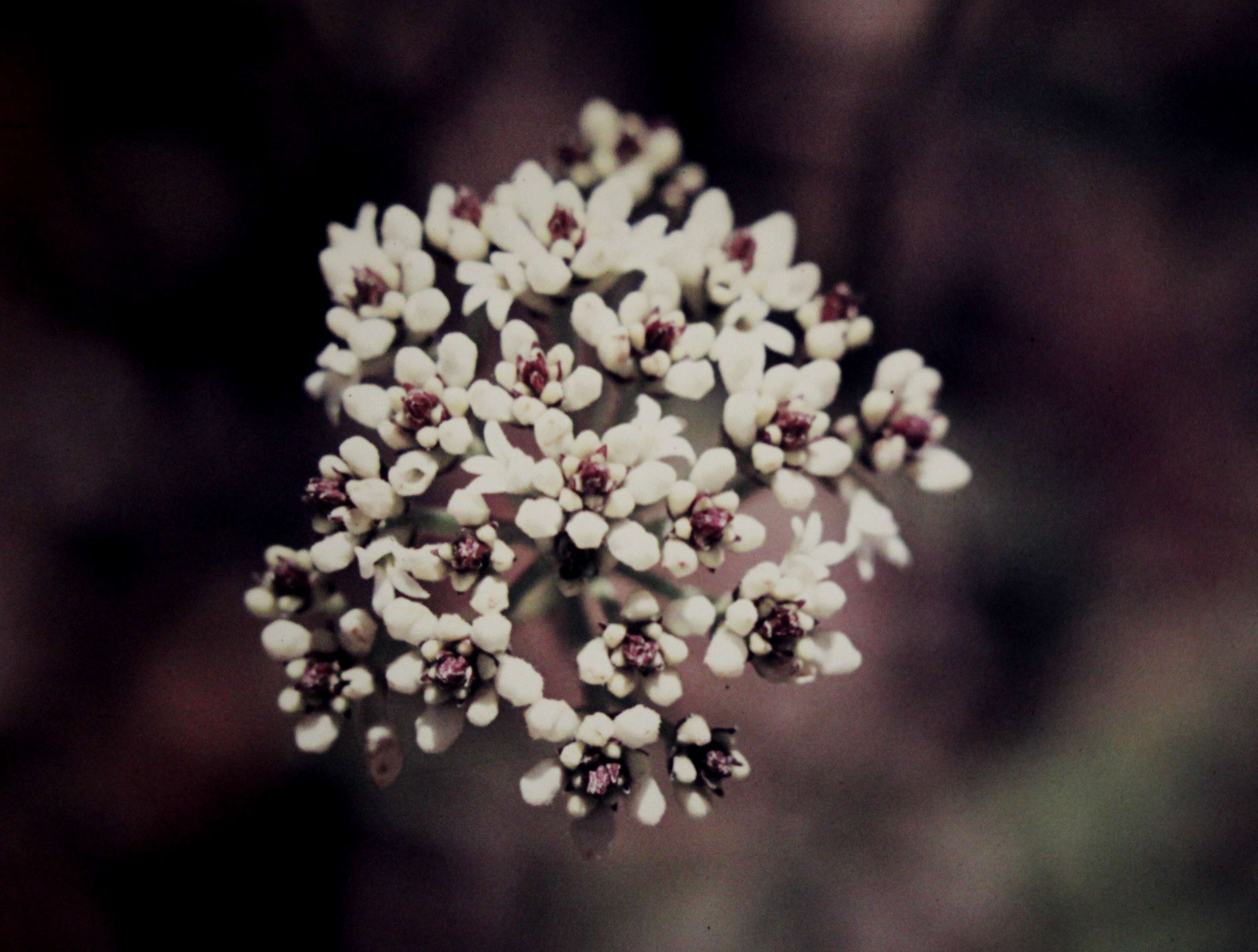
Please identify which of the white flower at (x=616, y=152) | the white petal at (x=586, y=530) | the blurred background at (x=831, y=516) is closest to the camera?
the white petal at (x=586, y=530)

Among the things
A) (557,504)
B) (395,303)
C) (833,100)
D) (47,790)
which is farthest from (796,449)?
(47,790)

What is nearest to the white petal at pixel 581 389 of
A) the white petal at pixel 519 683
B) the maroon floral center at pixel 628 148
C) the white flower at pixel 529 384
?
the white flower at pixel 529 384

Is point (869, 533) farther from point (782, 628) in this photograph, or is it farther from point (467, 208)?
point (467, 208)

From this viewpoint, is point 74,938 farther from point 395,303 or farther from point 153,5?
point 153,5

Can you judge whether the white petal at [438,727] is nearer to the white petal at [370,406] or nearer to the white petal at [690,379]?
the white petal at [370,406]

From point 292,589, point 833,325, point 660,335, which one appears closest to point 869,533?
point 833,325

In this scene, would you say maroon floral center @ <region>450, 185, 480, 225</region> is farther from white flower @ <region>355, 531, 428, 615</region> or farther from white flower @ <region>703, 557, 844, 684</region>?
white flower @ <region>703, 557, 844, 684</region>

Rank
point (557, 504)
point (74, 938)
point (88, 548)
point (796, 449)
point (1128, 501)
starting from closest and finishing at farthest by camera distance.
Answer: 1. point (557, 504)
2. point (796, 449)
3. point (74, 938)
4. point (88, 548)
5. point (1128, 501)
